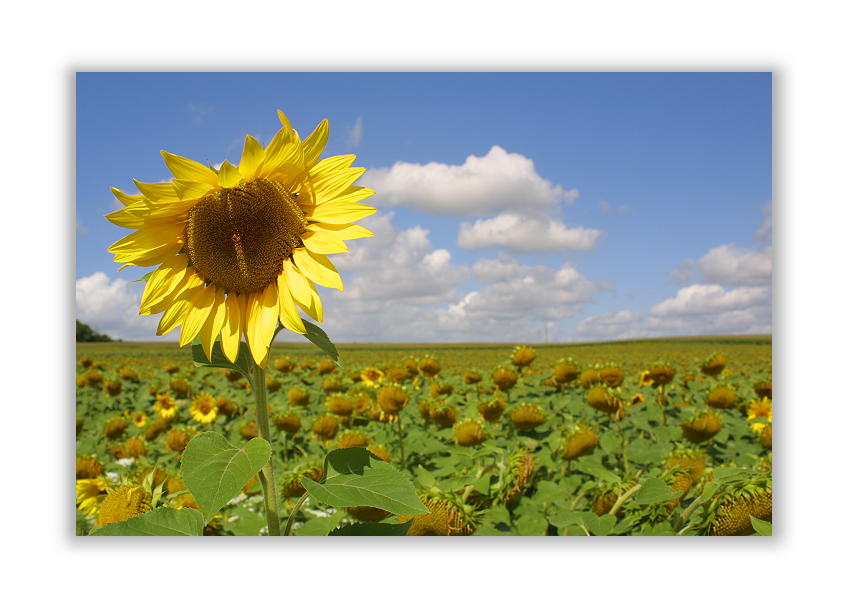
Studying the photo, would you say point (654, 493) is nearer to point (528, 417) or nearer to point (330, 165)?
point (528, 417)

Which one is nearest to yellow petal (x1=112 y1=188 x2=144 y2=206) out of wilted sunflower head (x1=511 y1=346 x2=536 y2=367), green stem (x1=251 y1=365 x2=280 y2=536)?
green stem (x1=251 y1=365 x2=280 y2=536)

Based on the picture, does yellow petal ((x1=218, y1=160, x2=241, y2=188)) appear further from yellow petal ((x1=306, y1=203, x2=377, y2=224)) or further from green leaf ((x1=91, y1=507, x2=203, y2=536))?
green leaf ((x1=91, y1=507, x2=203, y2=536))

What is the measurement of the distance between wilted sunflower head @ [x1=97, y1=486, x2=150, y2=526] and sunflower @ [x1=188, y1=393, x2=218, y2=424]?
88.3 inches

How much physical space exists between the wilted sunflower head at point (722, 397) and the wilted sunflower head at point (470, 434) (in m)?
1.37

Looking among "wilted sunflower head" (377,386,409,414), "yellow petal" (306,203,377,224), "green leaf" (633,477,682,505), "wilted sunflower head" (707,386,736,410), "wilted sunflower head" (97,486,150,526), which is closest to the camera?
"yellow petal" (306,203,377,224)

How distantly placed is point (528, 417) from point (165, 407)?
2.72m

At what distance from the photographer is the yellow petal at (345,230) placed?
1410 mm

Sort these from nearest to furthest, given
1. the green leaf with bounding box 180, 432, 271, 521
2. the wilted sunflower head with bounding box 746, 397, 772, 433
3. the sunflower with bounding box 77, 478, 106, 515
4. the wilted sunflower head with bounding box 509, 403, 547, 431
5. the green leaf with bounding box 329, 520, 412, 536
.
Answer: the green leaf with bounding box 180, 432, 271, 521
the green leaf with bounding box 329, 520, 412, 536
the sunflower with bounding box 77, 478, 106, 515
the wilted sunflower head with bounding box 509, 403, 547, 431
the wilted sunflower head with bounding box 746, 397, 772, 433

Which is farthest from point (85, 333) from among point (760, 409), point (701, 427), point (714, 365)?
point (760, 409)

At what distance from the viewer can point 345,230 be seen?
144 centimetres

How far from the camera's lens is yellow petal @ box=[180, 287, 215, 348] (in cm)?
144
